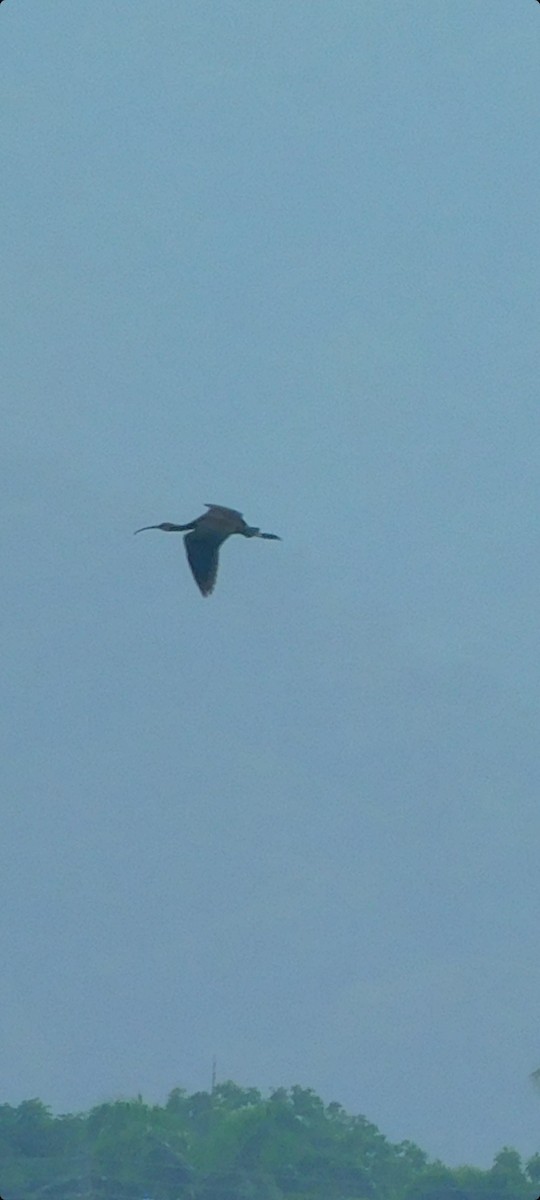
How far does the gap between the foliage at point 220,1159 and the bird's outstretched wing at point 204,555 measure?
32.7 metres

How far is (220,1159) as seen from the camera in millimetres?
53406

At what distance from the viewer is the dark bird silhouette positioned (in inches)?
704

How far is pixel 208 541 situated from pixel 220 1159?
37485 mm

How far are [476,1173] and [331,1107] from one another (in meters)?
8.87

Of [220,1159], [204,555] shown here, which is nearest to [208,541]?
[204,555]

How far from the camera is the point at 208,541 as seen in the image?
59.4ft

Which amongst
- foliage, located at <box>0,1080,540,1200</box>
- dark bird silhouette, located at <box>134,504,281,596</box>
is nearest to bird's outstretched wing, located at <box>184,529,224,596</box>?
dark bird silhouette, located at <box>134,504,281,596</box>

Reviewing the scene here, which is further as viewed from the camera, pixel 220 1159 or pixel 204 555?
pixel 220 1159

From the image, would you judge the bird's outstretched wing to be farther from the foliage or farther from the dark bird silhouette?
the foliage

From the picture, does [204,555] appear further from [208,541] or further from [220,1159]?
[220,1159]

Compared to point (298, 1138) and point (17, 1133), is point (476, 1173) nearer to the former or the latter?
point (298, 1138)

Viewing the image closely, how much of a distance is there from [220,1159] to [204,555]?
37449 mm

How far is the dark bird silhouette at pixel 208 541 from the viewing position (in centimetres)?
1789

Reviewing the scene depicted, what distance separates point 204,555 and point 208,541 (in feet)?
0.35
